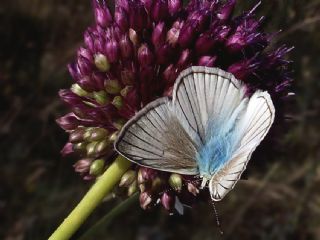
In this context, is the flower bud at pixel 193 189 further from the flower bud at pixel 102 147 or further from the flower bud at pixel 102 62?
the flower bud at pixel 102 62

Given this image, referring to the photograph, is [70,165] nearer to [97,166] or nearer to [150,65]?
[97,166]

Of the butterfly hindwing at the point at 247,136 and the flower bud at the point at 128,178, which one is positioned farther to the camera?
the flower bud at the point at 128,178

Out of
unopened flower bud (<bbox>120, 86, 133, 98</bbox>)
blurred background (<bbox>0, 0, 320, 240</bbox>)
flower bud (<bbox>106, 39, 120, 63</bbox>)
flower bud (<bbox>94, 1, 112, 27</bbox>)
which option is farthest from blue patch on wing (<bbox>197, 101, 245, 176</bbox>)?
blurred background (<bbox>0, 0, 320, 240</bbox>)

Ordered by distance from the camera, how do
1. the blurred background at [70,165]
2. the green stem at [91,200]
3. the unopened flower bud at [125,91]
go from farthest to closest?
1. the blurred background at [70,165]
2. the unopened flower bud at [125,91]
3. the green stem at [91,200]

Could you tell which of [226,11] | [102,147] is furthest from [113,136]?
[226,11]

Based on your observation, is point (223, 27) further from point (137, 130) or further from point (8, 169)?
point (8, 169)

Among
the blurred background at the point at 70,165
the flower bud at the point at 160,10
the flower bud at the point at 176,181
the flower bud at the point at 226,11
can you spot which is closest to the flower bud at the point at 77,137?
the flower bud at the point at 176,181
